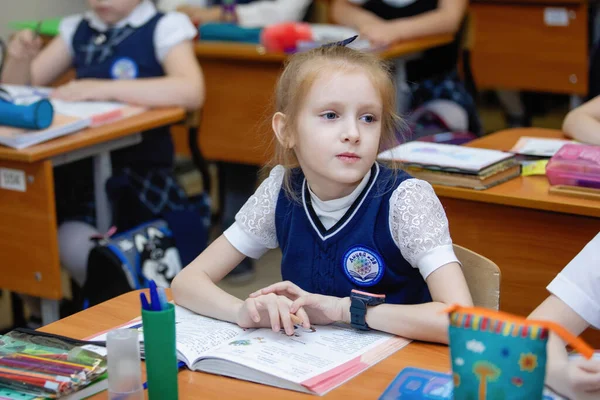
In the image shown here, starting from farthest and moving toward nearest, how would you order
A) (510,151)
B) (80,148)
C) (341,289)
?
(80,148) → (510,151) → (341,289)

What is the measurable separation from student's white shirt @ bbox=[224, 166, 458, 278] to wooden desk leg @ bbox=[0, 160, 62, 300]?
0.97 meters

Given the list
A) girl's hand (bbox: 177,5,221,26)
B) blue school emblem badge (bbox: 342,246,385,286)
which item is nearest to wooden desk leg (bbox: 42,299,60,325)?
blue school emblem badge (bbox: 342,246,385,286)

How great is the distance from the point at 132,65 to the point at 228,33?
2.81 feet

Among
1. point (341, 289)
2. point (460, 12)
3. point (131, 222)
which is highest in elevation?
point (460, 12)

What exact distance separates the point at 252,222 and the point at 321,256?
15 centimetres

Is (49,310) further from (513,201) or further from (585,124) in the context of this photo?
(585,124)

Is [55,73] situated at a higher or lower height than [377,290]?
higher

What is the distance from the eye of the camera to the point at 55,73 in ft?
10.6

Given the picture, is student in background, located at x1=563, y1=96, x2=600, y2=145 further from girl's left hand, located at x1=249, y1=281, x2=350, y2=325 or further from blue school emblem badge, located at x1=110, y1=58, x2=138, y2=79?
blue school emblem badge, located at x1=110, y1=58, x2=138, y2=79

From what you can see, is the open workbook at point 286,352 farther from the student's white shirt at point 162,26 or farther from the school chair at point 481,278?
the student's white shirt at point 162,26

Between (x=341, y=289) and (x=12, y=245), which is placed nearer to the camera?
(x=341, y=289)

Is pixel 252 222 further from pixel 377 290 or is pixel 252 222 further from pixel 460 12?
pixel 460 12

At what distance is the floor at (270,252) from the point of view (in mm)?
3314

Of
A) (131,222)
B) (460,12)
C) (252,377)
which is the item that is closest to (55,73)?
(131,222)
